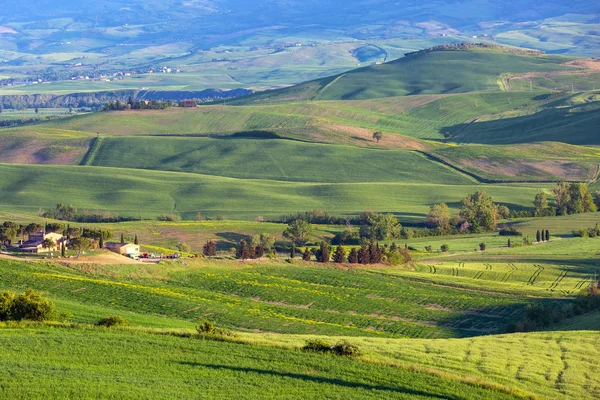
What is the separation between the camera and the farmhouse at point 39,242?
258 feet

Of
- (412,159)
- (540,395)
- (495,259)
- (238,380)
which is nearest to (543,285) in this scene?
(495,259)

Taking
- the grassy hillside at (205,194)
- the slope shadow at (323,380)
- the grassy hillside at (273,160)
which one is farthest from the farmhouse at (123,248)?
the grassy hillside at (273,160)

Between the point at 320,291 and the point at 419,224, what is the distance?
47866 mm

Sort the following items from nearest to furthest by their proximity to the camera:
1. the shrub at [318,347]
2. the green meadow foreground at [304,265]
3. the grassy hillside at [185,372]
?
the grassy hillside at [185,372] → the green meadow foreground at [304,265] → the shrub at [318,347]

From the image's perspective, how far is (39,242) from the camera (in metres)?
81.0

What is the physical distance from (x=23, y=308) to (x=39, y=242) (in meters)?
38.3

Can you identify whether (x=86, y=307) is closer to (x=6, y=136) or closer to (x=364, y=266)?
(x=364, y=266)

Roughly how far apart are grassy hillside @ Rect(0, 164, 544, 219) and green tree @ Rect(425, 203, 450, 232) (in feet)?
14.8

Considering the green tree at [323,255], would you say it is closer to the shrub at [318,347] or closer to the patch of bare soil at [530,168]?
the shrub at [318,347]

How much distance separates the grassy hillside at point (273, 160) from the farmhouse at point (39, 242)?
240ft

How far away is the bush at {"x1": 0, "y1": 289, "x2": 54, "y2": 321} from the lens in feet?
143

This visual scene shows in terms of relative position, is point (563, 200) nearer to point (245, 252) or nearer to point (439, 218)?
point (439, 218)

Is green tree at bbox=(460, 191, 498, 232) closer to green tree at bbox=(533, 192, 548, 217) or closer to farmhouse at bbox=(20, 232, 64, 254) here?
green tree at bbox=(533, 192, 548, 217)

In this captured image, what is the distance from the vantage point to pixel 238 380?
33.1 metres
